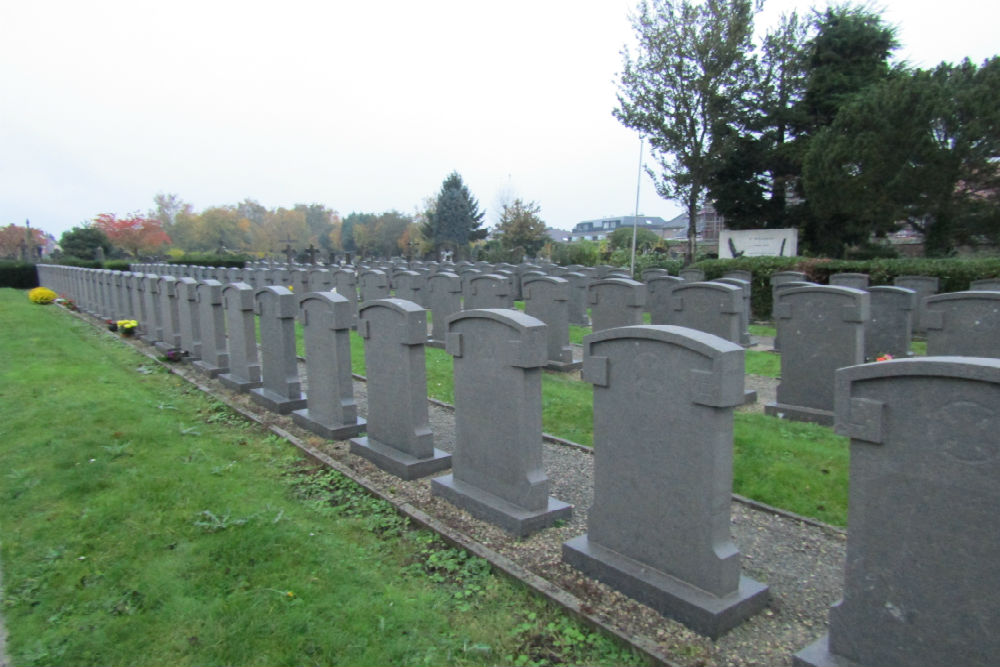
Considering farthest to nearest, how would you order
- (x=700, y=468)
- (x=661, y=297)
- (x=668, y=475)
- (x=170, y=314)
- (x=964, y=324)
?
1. (x=661, y=297)
2. (x=170, y=314)
3. (x=964, y=324)
4. (x=668, y=475)
5. (x=700, y=468)

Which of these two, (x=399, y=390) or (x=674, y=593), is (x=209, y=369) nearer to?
(x=399, y=390)

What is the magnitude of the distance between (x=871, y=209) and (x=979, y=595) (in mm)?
30846

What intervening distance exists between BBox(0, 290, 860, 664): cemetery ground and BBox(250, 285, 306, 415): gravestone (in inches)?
38.7

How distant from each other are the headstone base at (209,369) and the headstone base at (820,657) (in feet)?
30.0

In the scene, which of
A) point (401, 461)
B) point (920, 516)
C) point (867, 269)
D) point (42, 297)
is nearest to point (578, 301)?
point (867, 269)

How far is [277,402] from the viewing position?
8.05 metres

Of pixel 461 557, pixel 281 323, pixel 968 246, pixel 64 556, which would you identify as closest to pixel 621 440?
pixel 461 557

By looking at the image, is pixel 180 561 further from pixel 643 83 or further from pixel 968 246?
pixel 643 83

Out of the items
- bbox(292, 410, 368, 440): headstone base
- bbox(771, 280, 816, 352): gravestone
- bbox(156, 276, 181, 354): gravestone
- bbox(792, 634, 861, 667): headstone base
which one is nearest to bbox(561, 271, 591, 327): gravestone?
bbox(771, 280, 816, 352): gravestone

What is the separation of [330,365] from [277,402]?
5.12ft

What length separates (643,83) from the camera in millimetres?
37375

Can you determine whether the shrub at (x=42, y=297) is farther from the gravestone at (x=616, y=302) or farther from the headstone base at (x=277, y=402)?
the gravestone at (x=616, y=302)

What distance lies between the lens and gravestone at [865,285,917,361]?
10453 millimetres

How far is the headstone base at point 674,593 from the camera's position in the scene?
3416 mm
